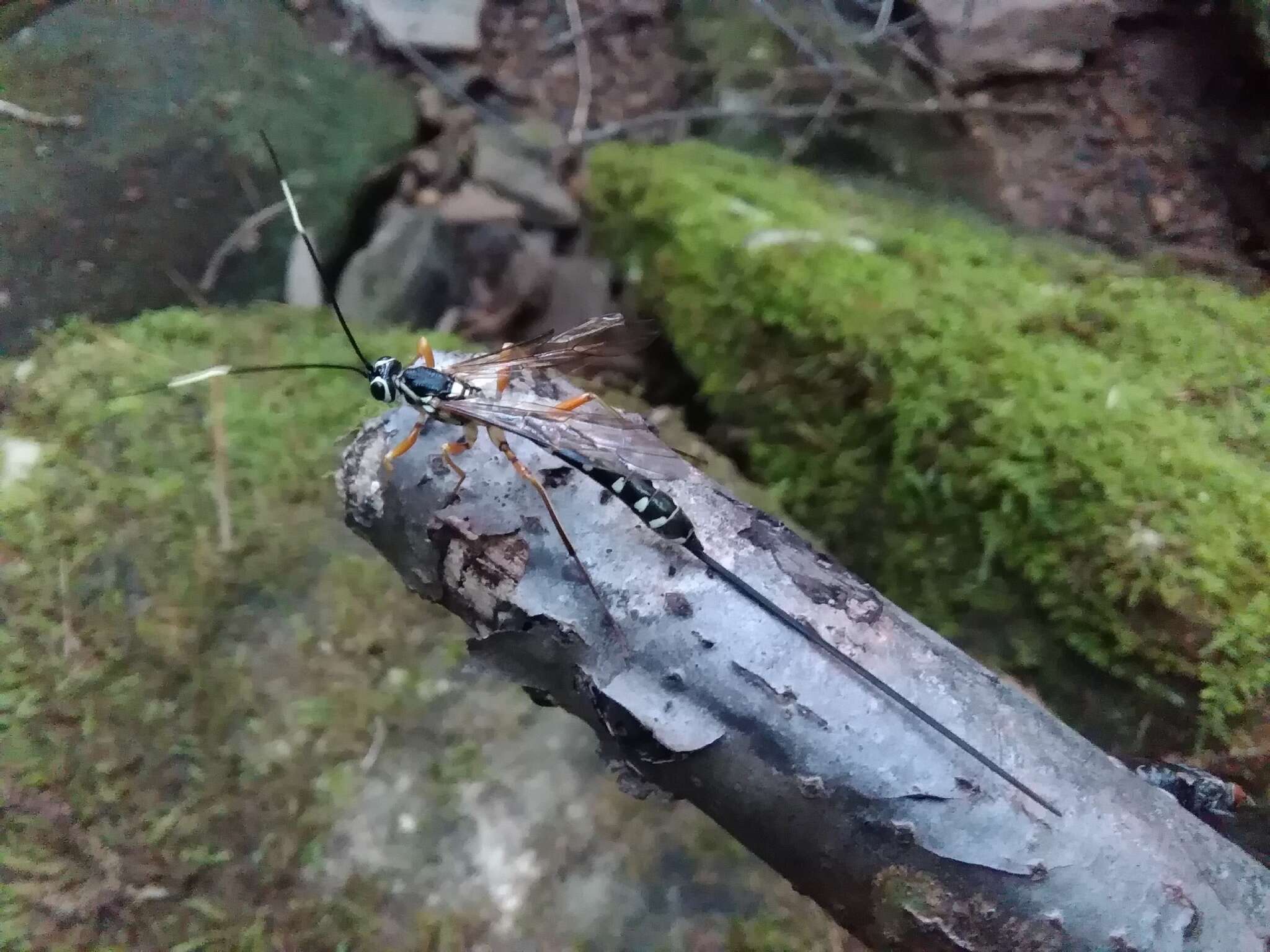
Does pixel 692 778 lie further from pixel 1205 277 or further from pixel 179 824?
pixel 1205 277

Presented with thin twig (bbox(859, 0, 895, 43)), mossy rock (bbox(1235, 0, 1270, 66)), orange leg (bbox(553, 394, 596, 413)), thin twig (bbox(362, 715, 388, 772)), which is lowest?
thin twig (bbox(362, 715, 388, 772))

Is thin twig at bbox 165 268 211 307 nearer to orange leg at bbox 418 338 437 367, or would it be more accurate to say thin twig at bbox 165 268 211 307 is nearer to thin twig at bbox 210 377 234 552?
thin twig at bbox 210 377 234 552

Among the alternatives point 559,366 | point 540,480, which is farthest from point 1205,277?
point 540,480

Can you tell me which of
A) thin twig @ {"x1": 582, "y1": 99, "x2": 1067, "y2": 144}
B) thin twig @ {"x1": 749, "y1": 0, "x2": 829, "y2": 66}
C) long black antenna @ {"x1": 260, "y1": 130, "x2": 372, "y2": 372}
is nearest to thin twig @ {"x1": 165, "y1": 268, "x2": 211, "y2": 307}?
long black antenna @ {"x1": 260, "y1": 130, "x2": 372, "y2": 372}

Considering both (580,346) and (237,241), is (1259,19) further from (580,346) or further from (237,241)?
(237,241)

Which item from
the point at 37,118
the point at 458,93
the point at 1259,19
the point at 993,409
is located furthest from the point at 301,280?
the point at 1259,19

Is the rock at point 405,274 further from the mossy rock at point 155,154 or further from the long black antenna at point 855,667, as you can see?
the long black antenna at point 855,667
